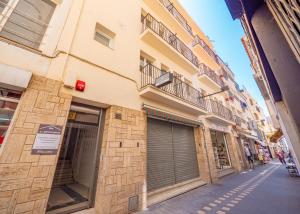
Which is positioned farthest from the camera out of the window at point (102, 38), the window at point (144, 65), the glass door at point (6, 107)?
the window at point (144, 65)

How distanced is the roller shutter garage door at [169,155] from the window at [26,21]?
15.3ft

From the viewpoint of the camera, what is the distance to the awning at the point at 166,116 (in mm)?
5534

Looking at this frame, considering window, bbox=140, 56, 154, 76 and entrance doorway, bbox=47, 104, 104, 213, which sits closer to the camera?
entrance doorway, bbox=47, 104, 104, 213

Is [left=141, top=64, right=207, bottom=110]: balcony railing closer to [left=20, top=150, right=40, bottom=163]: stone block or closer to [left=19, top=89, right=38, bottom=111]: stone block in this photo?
[left=19, top=89, right=38, bottom=111]: stone block

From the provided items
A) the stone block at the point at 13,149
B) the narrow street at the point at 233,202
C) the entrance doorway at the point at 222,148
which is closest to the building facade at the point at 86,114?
the stone block at the point at 13,149

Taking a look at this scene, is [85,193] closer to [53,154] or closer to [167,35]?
[53,154]

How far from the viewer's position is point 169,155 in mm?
6176

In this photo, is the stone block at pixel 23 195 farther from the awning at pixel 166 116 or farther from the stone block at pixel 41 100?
the awning at pixel 166 116

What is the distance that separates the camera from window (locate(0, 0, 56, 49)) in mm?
3346

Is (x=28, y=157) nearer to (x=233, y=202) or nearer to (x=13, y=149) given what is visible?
(x=13, y=149)

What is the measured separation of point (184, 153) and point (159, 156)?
6.58 ft

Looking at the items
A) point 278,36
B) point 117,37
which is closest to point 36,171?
point 278,36

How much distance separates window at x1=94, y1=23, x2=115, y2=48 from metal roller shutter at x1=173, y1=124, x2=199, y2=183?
4.96 m

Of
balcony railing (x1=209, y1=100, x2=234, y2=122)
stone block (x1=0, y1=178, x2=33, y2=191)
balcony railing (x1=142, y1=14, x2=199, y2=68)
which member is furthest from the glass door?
balcony railing (x1=209, y1=100, x2=234, y2=122)
